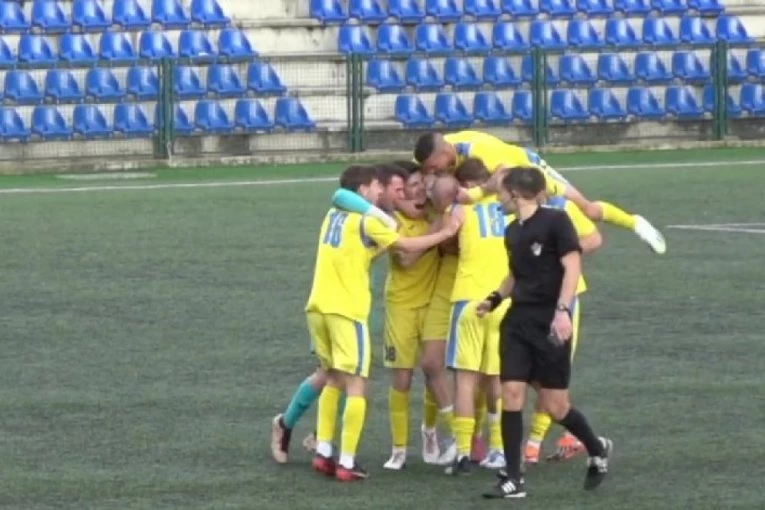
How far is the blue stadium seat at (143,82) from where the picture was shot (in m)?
26.7

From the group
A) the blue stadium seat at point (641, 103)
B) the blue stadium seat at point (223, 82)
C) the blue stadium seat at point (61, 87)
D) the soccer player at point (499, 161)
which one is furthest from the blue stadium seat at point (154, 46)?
the soccer player at point (499, 161)

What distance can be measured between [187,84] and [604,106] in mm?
6139

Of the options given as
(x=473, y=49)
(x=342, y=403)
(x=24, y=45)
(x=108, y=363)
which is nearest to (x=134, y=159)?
(x=24, y=45)

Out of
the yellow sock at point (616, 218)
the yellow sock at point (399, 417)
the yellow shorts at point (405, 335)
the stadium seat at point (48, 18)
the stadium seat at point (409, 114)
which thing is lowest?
the yellow sock at point (399, 417)

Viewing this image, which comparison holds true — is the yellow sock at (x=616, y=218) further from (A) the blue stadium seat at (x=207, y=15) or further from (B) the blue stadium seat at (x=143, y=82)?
(A) the blue stadium seat at (x=207, y=15)

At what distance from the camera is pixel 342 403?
10711 millimetres

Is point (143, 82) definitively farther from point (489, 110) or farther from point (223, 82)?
point (489, 110)

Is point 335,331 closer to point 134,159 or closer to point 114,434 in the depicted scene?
point 114,434

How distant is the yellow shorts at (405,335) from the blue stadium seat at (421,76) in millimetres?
19184

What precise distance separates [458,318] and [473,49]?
2057cm

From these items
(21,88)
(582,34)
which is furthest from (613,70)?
(21,88)

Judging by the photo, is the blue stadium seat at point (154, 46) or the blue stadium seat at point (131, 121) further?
the blue stadium seat at point (154, 46)

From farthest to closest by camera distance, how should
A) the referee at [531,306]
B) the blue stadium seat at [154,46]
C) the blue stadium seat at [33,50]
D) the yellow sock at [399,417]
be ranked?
the blue stadium seat at [154,46] < the blue stadium seat at [33,50] < the yellow sock at [399,417] < the referee at [531,306]

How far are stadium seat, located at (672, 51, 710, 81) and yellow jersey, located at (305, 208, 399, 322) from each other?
21.2 m
